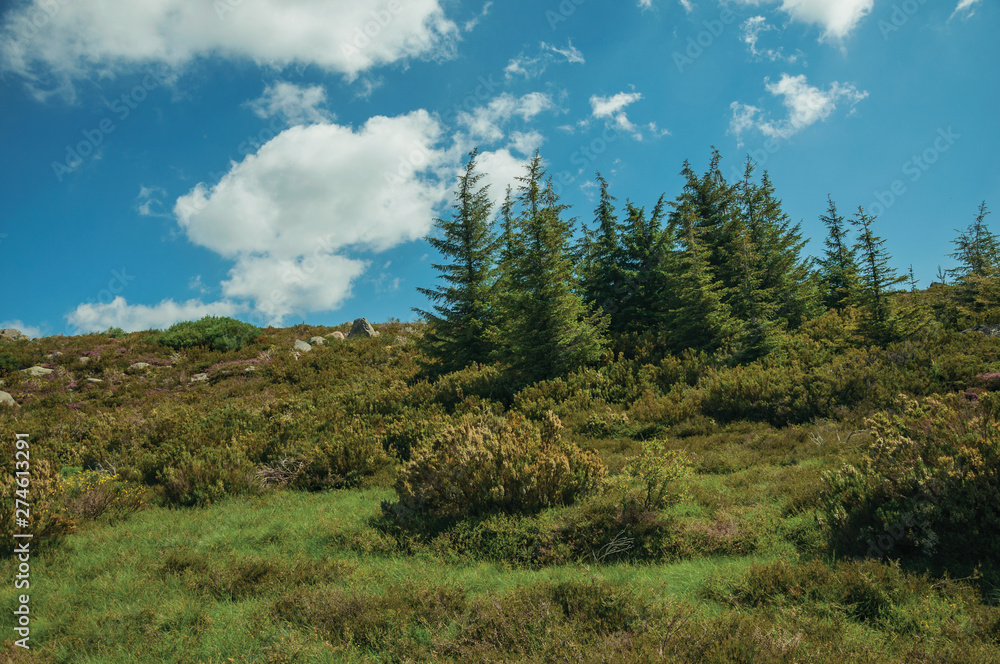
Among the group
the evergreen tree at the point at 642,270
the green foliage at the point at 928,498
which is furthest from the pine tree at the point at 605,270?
the green foliage at the point at 928,498

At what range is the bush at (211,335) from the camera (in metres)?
24.6

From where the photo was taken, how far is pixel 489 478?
23.4 ft

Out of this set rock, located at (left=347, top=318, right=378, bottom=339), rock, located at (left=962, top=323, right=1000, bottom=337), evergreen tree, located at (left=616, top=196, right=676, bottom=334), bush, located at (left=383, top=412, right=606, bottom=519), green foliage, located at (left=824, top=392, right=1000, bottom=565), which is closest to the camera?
green foliage, located at (left=824, top=392, right=1000, bottom=565)

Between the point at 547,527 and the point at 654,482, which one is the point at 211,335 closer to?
the point at 547,527

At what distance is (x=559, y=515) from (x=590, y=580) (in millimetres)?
1734

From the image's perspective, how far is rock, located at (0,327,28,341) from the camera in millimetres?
26661

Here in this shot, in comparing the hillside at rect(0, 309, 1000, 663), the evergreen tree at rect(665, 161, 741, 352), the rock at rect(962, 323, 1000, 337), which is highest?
the evergreen tree at rect(665, 161, 741, 352)

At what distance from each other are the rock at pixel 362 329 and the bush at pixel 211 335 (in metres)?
5.37

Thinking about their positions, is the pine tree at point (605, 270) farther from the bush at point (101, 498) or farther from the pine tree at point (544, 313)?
the bush at point (101, 498)

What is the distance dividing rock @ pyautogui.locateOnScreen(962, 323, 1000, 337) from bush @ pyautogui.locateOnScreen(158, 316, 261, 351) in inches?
1220

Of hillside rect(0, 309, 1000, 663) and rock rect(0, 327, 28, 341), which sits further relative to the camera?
rock rect(0, 327, 28, 341)

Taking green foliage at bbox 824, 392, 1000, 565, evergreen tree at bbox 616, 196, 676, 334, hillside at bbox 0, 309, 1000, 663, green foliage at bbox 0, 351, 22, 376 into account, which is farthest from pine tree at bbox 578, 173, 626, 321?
green foliage at bbox 0, 351, 22, 376

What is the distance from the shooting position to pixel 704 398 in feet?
40.4

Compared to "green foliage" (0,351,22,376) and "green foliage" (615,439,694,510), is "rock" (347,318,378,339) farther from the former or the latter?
"green foliage" (615,439,694,510)
